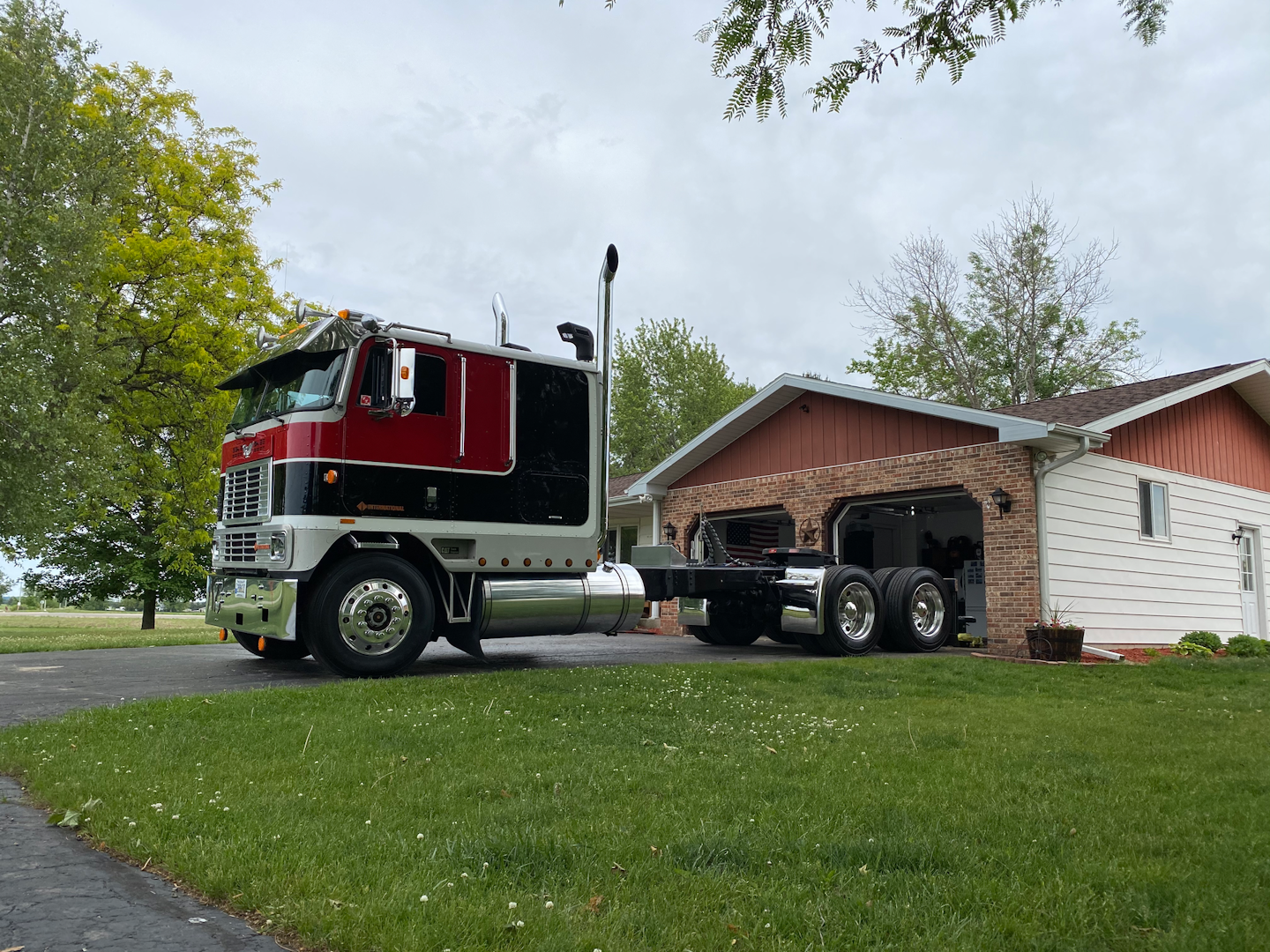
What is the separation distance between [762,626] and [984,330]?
2576 centimetres

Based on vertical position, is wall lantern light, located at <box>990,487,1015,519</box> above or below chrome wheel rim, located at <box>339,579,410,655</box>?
above

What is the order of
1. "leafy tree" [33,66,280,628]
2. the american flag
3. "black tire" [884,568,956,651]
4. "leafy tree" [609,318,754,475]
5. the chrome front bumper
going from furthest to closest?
"leafy tree" [609,318,754,475]
"leafy tree" [33,66,280,628]
the american flag
"black tire" [884,568,956,651]
the chrome front bumper

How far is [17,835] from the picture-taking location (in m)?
3.93

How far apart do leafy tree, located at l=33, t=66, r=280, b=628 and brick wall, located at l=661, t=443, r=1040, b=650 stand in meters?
12.2

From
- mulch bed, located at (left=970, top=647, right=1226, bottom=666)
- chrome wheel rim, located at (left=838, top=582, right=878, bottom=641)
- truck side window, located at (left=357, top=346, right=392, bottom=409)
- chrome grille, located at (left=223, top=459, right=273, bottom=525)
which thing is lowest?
mulch bed, located at (left=970, top=647, right=1226, bottom=666)

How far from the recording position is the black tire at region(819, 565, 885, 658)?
12250 mm

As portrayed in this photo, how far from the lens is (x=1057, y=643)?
1209cm

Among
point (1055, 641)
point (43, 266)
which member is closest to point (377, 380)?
point (1055, 641)

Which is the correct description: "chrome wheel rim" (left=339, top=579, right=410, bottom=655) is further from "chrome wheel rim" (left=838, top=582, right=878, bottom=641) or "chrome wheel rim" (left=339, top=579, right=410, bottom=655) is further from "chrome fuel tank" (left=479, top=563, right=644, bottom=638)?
"chrome wheel rim" (left=838, top=582, right=878, bottom=641)

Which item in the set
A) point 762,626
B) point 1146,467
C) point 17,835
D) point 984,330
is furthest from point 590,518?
point 984,330

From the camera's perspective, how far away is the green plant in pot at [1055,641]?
12.1 metres

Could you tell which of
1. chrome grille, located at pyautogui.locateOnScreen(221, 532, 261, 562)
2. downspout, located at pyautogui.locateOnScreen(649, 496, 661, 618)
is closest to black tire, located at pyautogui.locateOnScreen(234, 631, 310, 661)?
chrome grille, located at pyautogui.locateOnScreen(221, 532, 261, 562)

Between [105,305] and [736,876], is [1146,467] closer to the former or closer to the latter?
[736,876]

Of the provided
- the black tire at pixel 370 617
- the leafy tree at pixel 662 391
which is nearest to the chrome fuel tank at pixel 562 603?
the black tire at pixel 370 617
